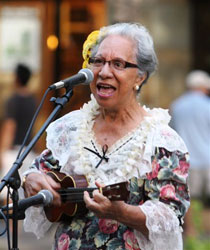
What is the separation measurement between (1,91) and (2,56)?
1.89 ft

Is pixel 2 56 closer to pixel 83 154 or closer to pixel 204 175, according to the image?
pixel 204 175

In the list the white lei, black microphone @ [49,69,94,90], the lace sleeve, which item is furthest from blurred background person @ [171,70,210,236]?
black microphone @ [49,69,94,90]

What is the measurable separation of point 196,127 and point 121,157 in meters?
6.38

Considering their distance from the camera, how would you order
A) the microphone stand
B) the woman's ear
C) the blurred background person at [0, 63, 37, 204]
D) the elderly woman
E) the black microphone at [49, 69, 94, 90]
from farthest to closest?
the blurred background person at [0, 63, 37, 204]
the woman's ear
the elderly woman
the black microphone at [49, 69, 94, 90]
the microphone stand

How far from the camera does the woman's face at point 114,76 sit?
4199 mm

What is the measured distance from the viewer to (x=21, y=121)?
32.8 ft

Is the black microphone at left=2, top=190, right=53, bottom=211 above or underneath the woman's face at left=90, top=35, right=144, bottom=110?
underneath

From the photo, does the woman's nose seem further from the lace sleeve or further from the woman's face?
the lace sleeve

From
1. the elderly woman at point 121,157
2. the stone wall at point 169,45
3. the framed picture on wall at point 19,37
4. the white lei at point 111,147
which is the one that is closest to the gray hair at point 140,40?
the elderly woman at point 121,157

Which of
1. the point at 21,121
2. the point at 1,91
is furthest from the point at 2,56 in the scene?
the point at 21,121

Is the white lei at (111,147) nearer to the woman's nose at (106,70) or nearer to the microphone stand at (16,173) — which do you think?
the woman's nose at (106,70)

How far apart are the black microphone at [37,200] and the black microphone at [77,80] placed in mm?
479

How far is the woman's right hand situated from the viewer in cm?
405

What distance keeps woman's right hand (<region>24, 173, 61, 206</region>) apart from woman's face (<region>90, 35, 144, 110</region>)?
448mm
